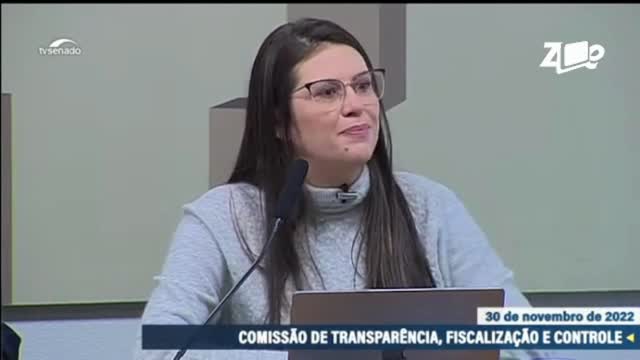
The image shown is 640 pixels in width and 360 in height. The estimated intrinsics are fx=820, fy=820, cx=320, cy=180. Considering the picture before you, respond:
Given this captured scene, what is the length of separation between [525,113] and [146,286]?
0.67m

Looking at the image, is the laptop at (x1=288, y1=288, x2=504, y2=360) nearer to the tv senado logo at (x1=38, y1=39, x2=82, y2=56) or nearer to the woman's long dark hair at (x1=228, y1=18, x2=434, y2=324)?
the woman's long dark hair at (x1=228, y1=18, x2=434, y2=324)

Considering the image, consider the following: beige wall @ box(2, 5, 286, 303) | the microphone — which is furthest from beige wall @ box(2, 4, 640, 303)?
the microphone

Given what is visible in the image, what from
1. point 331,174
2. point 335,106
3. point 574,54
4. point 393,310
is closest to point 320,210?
point 331,174

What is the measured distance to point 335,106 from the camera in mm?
1091

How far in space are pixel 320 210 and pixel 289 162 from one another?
3.2 inches

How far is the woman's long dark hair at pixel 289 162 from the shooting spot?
1131mm

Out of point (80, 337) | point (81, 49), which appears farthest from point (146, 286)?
point (81, 49)

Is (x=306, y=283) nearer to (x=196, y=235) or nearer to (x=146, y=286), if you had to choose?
(x=196, y=235)

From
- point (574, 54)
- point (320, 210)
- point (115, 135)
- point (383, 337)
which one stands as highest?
point (574, 54)

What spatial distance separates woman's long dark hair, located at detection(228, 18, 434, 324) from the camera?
1131mm

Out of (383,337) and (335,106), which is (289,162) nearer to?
(335,106)

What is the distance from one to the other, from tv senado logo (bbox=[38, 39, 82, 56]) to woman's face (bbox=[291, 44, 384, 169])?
1.23 feet

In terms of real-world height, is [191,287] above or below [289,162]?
below

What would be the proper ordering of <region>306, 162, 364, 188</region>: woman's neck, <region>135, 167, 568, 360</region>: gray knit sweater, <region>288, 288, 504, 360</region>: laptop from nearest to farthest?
<region>288, 288, 504, 360</region>: laptop
<region>135, 167, 568, 360</region>: gray knit sweater
<region>306, 162, 364, 188</region>: woman's neck
